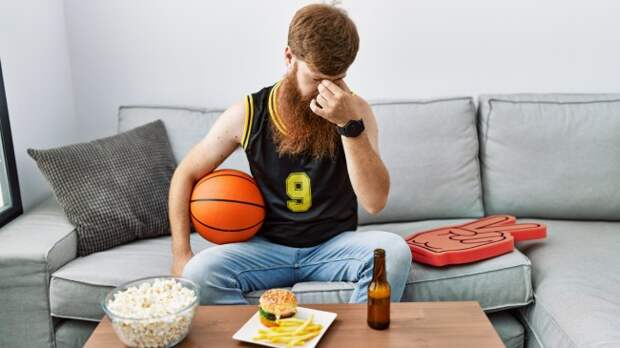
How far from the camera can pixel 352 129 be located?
185 centimetres

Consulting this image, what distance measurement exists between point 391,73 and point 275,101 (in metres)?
1.03

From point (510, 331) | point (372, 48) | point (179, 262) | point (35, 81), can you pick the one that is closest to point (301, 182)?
point (179, 262)

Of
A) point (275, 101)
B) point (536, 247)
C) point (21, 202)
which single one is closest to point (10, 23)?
point (21, 202)

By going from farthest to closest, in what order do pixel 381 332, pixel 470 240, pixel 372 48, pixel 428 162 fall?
pixel 372 48 < pixel 428 162 < pixel 470 240 < pixel 381 332

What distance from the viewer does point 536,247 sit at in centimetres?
235

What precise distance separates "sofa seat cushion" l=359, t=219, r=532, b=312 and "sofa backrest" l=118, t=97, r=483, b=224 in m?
0.55

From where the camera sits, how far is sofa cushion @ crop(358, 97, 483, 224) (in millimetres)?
2609

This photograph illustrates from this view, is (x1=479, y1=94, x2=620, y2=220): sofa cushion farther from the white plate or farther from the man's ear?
the white plate

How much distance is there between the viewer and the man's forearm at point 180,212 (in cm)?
211

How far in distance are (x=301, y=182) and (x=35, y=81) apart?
1.39 metres

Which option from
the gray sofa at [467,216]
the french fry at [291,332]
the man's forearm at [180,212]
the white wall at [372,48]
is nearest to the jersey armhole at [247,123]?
the man's forearm at [180,212]

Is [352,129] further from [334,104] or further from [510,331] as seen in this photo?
[510,331]

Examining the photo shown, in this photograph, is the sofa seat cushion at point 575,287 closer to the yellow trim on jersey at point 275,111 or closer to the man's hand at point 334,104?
the man's hand at point 334,104

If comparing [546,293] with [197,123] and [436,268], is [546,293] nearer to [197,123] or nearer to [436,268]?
[436,268]
